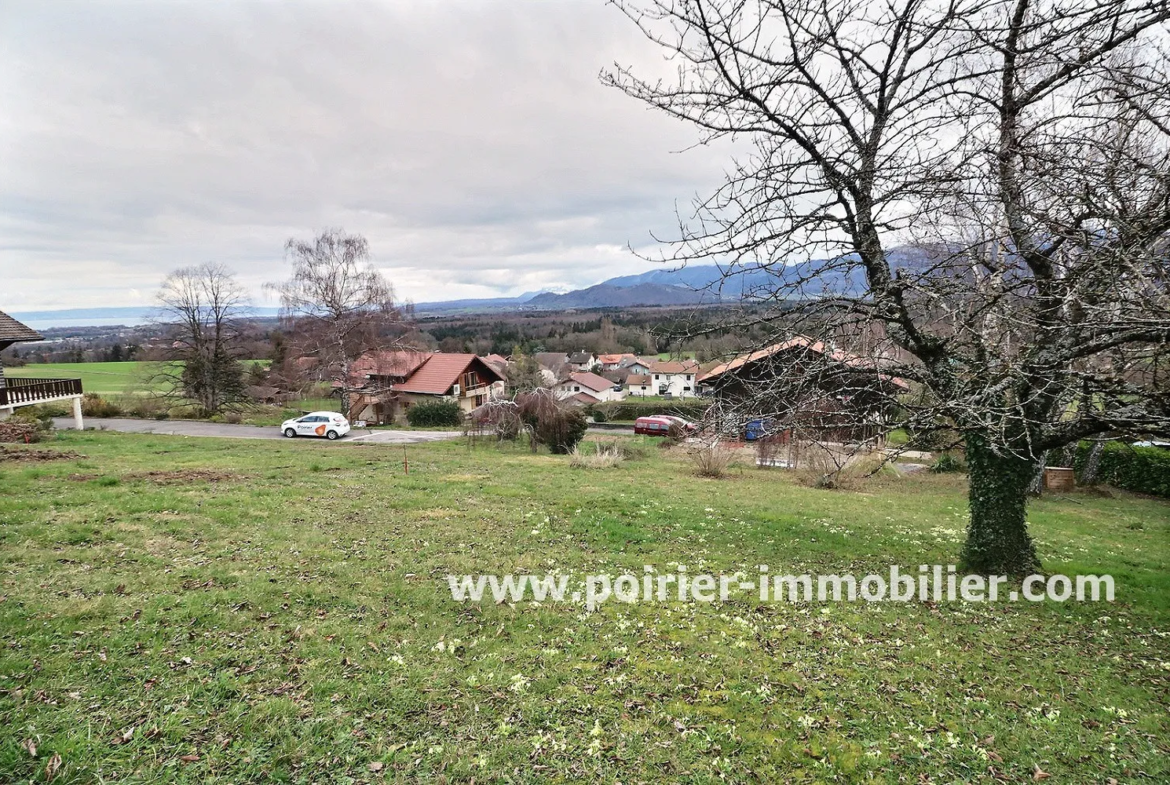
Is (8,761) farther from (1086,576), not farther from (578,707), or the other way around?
(1086,576)

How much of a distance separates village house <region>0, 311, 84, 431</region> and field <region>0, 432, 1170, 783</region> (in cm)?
1529

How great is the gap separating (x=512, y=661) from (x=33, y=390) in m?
27.0

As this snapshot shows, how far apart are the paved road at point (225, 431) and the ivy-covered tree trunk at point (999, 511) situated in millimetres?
23017

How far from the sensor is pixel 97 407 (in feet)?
103

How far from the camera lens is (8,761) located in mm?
3271

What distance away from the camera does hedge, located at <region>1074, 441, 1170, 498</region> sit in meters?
17.8

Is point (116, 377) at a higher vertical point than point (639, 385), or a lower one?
higher

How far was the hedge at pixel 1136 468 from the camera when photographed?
1781 centimetres

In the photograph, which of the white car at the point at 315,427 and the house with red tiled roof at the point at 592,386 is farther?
the house with red tiled roof at the point at 592,386

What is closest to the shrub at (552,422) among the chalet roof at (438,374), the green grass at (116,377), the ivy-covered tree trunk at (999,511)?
the chalet roof at (438,374)

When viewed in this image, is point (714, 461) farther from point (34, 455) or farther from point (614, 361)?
point (614, 361)

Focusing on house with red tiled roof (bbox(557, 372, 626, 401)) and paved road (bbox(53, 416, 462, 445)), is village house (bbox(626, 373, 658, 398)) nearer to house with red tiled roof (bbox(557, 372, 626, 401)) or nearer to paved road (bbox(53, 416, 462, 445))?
house with red tiled roof (bbox(557, 372, 626, 401))

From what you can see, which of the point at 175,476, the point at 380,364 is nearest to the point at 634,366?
the point at 380,364

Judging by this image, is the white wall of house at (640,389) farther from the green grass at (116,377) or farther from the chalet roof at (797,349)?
the chalet roof at (797,349)
